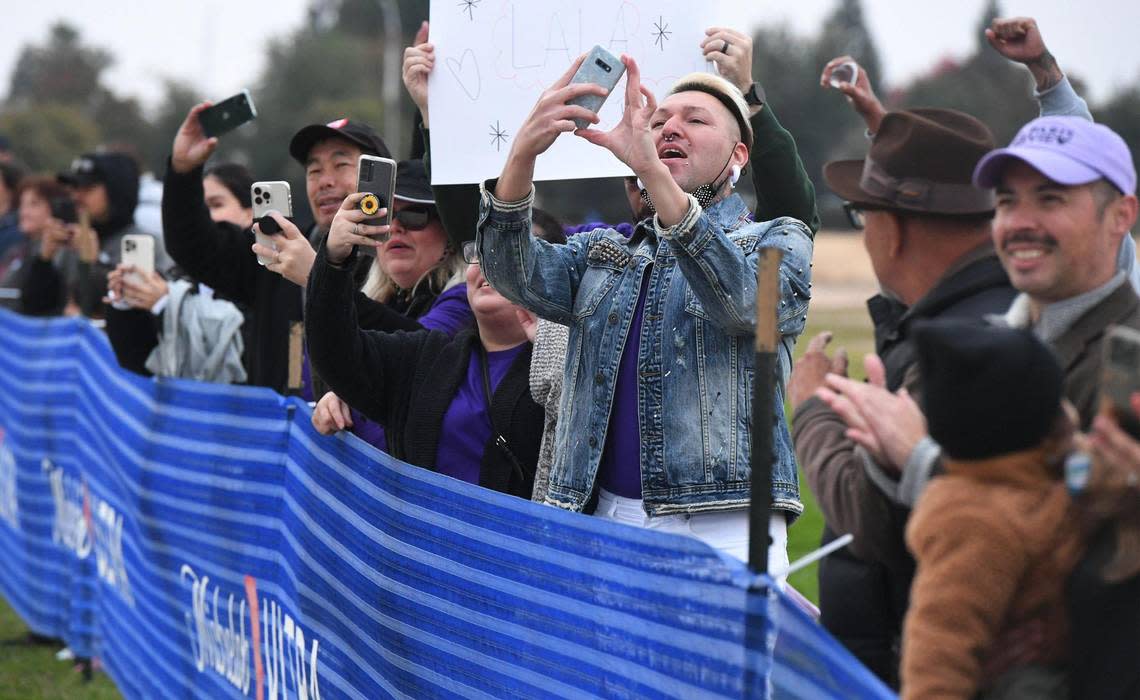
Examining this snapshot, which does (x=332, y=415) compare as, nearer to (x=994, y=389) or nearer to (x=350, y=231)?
(x=350, y=231)

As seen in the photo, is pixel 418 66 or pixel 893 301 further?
pixel 418 66

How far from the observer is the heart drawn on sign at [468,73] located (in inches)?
165

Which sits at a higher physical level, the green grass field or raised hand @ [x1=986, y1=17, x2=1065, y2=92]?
raised hand @ [x1=986, y1=17, x2=1065, y2=92]

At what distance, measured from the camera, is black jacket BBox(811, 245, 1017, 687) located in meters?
2.74

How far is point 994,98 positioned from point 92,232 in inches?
2056

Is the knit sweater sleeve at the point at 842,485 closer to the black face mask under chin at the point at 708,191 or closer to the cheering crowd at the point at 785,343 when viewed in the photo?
the cheering crowd at the point at 785,343

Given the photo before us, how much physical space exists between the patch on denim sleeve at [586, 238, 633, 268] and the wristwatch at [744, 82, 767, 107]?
1.87 feet

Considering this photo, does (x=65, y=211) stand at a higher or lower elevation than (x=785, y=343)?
higher

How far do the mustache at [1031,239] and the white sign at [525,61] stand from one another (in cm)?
163

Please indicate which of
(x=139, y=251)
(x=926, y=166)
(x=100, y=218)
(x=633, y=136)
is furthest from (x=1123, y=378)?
(x=100, y=218)

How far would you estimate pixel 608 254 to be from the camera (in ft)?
12.4

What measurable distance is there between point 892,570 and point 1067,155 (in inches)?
31.5

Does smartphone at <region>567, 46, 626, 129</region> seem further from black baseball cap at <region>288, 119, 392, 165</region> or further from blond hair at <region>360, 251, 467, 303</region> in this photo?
black baseball cap at <region>288, 119, 392, 165</region>

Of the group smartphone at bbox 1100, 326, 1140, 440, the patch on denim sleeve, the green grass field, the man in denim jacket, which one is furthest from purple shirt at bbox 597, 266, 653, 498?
the green grass field
